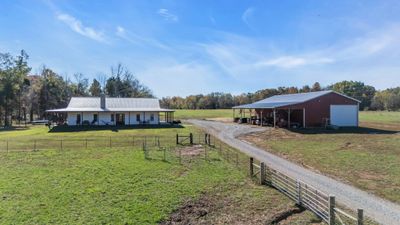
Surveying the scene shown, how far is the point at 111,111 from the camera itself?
5006 cm

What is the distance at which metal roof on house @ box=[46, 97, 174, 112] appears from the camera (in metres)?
50.8

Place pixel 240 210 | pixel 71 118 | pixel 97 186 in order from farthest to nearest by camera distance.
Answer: pixel 71 118, pixel 97 186, pixel 240 210

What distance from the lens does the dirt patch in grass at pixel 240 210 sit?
10.9 meters

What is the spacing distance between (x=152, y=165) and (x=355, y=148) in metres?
16.8

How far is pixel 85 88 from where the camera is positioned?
95.2 m

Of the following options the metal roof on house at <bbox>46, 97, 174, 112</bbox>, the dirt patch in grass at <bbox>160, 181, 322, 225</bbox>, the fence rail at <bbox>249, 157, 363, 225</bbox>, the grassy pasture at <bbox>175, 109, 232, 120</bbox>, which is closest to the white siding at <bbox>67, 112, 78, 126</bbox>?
the metal roof on house at <bbox>46, 97, 174, 112</bbox>

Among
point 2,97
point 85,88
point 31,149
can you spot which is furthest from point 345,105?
point 85,88

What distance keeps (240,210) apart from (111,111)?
135ft

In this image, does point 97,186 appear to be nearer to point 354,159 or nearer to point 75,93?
point 354,159

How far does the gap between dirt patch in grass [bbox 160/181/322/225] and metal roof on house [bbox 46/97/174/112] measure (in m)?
39.6

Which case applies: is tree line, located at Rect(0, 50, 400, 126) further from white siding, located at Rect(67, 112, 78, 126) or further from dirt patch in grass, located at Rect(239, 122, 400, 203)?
dirt patch in grass, located at Rect(239, 122, 400, 203)

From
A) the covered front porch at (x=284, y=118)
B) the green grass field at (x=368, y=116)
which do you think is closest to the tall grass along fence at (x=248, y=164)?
the covered front porch at (x=284, y=118)

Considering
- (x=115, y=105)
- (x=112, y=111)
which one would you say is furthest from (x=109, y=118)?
(x=115, y=105)

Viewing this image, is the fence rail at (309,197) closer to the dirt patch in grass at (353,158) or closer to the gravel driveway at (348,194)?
the gravel driveway at (348,194)
